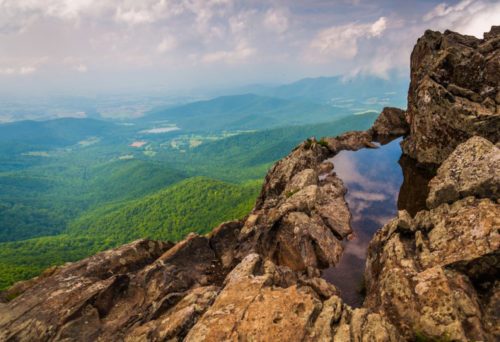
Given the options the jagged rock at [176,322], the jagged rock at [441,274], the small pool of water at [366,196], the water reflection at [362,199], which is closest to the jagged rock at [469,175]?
the jagged rock at [441,274]

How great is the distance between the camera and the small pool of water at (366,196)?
2164 centimetres

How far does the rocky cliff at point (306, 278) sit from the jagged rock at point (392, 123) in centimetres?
1681

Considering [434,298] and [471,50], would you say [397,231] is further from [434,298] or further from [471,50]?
[471,50]

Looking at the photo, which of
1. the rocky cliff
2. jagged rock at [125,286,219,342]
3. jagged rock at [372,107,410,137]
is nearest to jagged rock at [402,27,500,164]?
the rocky cliff

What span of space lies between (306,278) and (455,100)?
2773cm

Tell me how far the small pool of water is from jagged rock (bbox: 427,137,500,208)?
5357 mm

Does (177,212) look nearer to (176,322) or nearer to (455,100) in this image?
(455,100)

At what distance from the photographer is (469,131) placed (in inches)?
1180

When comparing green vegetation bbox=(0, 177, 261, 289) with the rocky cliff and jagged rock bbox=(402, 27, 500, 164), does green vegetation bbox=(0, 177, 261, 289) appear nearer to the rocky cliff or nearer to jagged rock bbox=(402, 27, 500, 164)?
jagged rock bbox=(402, 27, 500, 164)

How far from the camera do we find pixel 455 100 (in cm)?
3219

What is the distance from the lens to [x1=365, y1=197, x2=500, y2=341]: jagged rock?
13.5 m

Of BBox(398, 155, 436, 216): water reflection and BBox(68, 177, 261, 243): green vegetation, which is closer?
BBox(398, 155, 436, 216): water reflection

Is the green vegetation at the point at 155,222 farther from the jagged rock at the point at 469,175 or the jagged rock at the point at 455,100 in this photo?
the jagged rock at the point at 469,175

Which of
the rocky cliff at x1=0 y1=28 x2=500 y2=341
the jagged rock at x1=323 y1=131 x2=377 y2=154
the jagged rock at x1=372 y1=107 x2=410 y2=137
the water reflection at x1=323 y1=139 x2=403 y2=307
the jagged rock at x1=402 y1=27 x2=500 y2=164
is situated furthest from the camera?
the jagged rock at x1=372 y1=107 x2=410 y2=137
